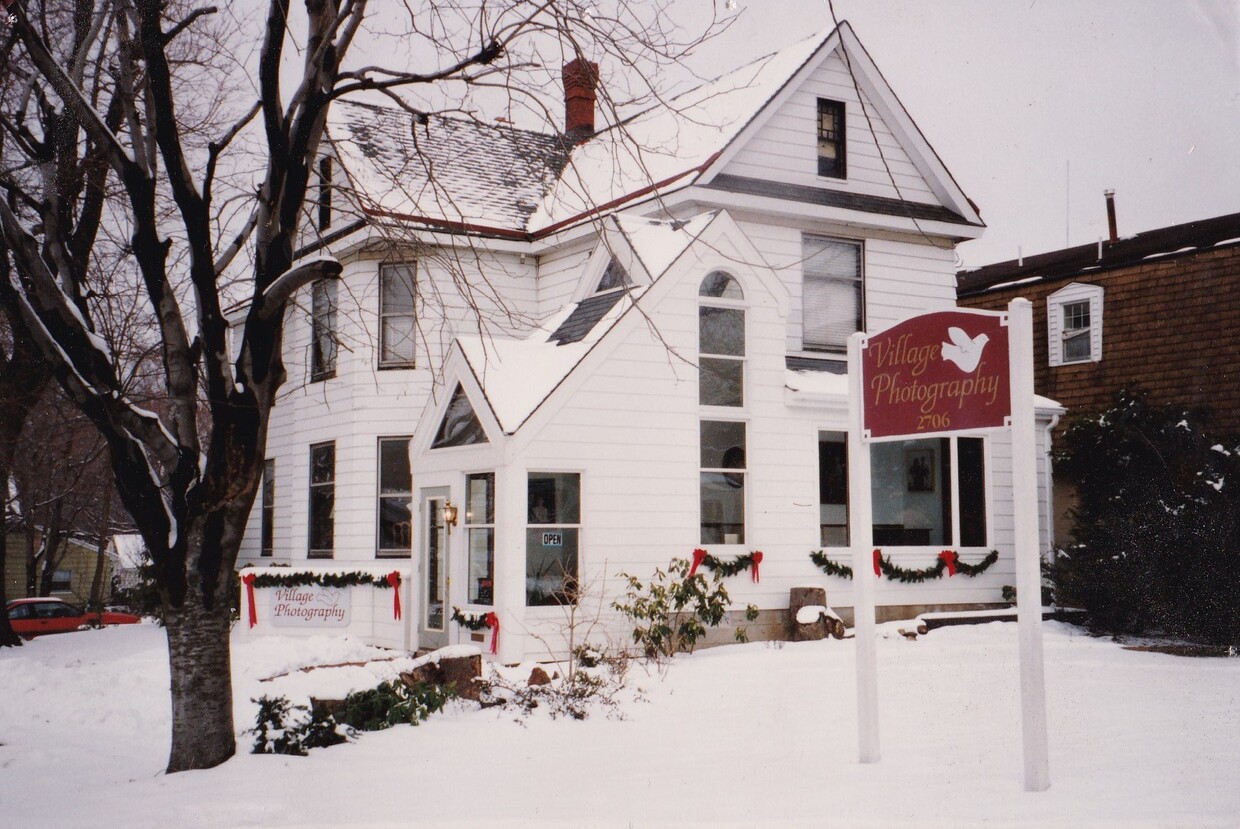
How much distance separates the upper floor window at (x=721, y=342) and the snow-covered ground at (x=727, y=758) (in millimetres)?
3464

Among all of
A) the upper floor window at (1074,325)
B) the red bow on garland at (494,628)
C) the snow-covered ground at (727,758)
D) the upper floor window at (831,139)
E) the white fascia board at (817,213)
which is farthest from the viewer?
the upper floor window at (1074,325)

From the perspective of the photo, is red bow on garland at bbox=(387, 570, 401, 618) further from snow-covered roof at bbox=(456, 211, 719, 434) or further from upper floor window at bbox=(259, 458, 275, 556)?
upper floor window at bbox=(259, 458, 275, 556)

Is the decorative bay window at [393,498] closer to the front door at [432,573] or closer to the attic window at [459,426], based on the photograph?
the front door at [432,573]

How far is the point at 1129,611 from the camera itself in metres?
14.7

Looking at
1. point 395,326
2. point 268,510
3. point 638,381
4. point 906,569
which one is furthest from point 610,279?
point 268,510

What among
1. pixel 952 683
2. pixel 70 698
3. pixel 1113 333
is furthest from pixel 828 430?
pixel 70 698

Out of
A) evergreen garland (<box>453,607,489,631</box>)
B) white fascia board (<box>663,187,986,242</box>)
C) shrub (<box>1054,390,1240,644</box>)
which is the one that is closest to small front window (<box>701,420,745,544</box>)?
evergreen garland (<box>453,607,489,631</box>)

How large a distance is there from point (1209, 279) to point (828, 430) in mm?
8128

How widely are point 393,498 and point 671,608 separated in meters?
5.81

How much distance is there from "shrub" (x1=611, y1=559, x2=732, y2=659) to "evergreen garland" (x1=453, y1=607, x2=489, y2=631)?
154cm

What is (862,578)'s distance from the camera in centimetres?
789

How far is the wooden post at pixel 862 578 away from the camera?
A: 307 inches

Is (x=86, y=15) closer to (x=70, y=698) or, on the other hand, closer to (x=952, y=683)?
(x=70, y=698)

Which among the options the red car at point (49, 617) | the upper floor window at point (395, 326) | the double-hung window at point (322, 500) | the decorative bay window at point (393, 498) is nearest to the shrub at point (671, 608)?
the decorative bay window at point (393, 498)
